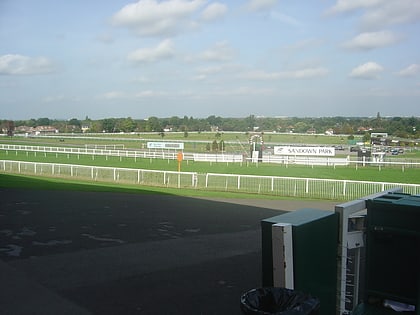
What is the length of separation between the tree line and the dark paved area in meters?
46.6

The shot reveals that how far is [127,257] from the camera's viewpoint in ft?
27.6

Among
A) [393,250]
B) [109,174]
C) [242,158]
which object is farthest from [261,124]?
[393,250]

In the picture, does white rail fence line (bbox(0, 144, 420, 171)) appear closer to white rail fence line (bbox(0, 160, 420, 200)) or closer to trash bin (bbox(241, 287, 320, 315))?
white rail fence line (bbox(0, 160, 420, 200))

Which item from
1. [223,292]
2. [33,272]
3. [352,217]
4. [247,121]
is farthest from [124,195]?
[247,121]

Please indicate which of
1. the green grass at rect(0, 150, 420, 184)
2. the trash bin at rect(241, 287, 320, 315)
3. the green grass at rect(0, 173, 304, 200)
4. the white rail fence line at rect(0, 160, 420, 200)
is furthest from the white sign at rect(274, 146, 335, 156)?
the trash bin at rect(241, 287, 320, 315)

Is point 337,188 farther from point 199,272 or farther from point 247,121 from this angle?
point 247,121

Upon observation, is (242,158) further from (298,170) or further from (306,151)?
(298,170)

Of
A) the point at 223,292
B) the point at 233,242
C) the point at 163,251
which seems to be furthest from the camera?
the point at 233,242

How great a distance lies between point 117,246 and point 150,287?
3011 millimetres

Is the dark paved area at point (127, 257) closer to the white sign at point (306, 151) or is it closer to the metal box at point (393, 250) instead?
the metal box at point (393, 250)

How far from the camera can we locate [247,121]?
79.9 metres

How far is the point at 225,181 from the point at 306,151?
22027 millimetres

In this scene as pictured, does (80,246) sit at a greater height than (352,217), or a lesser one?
lesser

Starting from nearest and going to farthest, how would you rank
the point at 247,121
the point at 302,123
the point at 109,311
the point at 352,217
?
the point at 352,217
the point at 109,311
the point at 302,123
the point at 247,121
